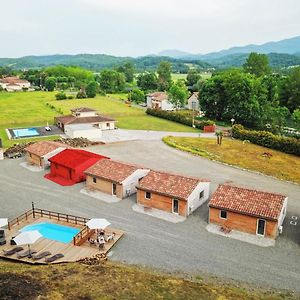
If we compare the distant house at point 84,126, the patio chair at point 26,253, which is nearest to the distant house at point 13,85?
the distant house at point 84,126

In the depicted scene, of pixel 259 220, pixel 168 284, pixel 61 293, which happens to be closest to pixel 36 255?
pixel 61 293

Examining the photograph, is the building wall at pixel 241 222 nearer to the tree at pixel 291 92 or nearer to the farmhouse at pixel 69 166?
the farmhouse at pixel 69 166

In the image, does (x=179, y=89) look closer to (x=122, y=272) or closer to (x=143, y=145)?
(x=143, y=145)

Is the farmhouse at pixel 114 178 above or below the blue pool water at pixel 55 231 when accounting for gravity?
above

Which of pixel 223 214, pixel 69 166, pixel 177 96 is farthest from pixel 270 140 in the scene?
pixel 177 96

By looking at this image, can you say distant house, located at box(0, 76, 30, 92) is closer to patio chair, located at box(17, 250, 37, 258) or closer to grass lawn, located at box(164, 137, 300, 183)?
grass lawn, located at box(164, 137, 300, 183)

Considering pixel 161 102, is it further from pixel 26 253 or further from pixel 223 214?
pixel 26 253

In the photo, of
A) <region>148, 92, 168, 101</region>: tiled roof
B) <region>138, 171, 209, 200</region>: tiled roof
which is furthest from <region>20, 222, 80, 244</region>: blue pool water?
<region>148, 92, 168, 101</region>: tiled roof
